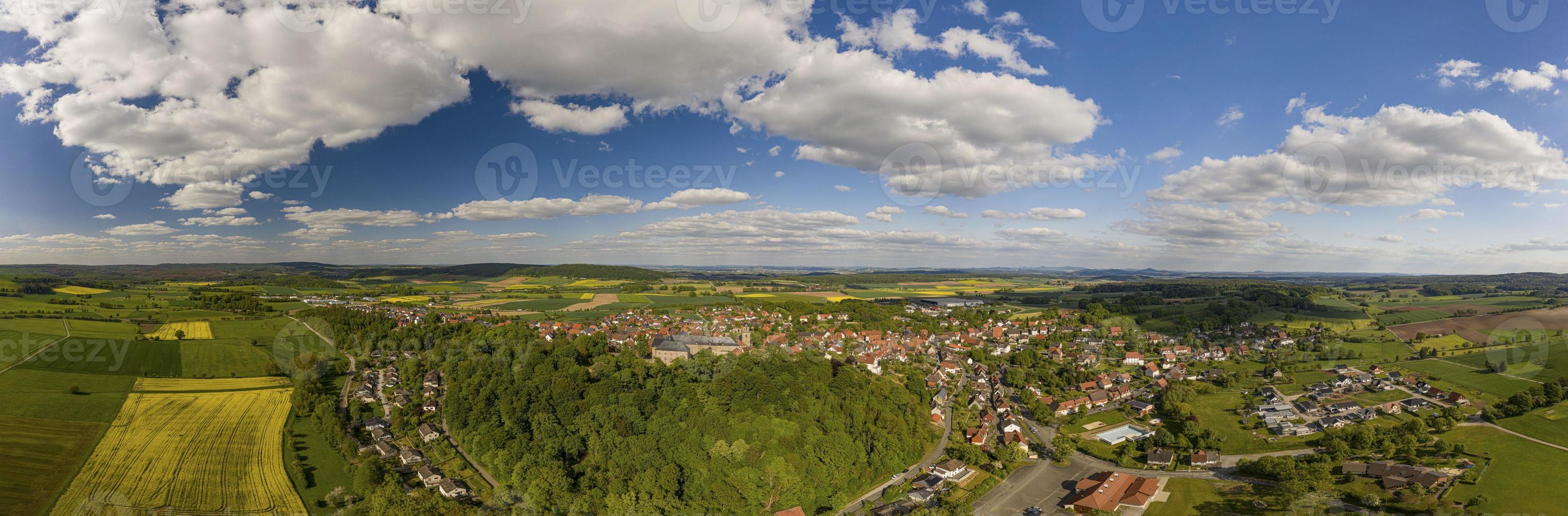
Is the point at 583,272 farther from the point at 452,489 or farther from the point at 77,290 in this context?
the point at 452,489

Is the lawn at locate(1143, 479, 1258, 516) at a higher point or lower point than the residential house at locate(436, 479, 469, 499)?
higher

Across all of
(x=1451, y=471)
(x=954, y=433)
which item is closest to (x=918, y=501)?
(x=954, y=433)

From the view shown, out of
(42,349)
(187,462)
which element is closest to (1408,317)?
(187,462)

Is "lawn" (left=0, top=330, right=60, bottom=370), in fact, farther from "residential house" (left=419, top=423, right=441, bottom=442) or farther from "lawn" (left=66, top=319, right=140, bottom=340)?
"residential house" (left=419, top=423, right=441, bottom=442)

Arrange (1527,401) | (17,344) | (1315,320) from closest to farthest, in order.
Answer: (1527,401) < (17,344) < (1315,320)

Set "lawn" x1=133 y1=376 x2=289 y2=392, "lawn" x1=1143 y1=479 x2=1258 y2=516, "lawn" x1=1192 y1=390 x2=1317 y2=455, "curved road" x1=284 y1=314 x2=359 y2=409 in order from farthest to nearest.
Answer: "curved road" x1=284 y1=314 x2=359 y2=409 < "lawn" x1=133 y1=376 x2=289 y2=392 < "lawn" x1=1192 y1=390 x2=1317 y2=455 < "lawn" x1=1143 y1=479 x2=1258 y2=516

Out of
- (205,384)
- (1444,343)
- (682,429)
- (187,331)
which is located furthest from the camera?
(187,331)

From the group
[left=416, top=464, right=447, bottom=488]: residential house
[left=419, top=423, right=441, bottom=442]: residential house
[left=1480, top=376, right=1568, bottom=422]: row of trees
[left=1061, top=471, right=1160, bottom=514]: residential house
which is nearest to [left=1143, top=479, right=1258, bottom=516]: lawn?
[left=1061, top=471, right=1160, bottom=514]: residential house

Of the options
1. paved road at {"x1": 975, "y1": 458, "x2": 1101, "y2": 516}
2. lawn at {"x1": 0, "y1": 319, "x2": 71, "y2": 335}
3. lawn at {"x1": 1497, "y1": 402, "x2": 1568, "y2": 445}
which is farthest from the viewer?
lawn at {"x1": 0, "y1": 319, "x2": 71, "y2": 335}

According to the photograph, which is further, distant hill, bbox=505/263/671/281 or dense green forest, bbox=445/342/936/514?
distant hill, bbox=505/263/671/281
